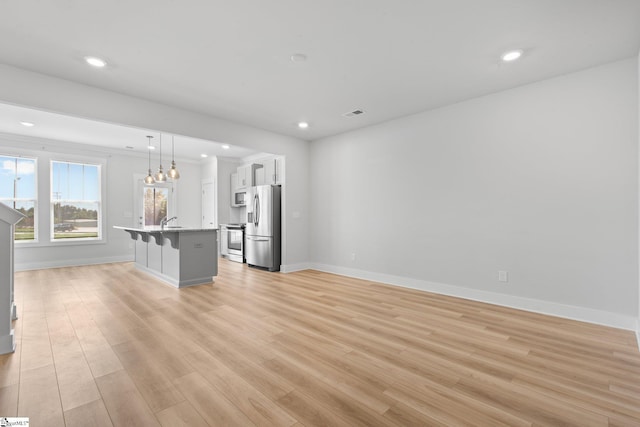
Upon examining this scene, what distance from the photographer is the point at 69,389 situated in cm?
197

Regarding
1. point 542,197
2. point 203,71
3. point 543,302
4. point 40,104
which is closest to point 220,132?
point 203,71

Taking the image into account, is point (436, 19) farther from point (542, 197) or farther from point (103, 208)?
point (103, 208)

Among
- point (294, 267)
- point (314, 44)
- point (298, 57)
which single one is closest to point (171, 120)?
point (298, 57)

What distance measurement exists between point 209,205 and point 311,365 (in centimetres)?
724

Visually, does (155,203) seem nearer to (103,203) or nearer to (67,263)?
(103,203)

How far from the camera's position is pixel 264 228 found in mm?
6305

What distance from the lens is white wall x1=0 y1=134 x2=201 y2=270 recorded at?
20.7ft

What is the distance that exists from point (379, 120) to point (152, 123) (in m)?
3.53

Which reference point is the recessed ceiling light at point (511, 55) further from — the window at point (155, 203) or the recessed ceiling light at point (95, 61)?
the window at point (155, 203)

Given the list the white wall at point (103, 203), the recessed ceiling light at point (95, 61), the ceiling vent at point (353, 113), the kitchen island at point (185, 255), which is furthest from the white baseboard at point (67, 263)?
the ceiling vent at point (353, 113)

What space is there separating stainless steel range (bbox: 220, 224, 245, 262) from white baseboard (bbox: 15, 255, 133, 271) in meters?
2.34

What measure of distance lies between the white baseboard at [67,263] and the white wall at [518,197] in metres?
6.05

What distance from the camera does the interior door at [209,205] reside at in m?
8.44

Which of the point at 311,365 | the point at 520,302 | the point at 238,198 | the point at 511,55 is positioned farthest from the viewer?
the point at 238,198
